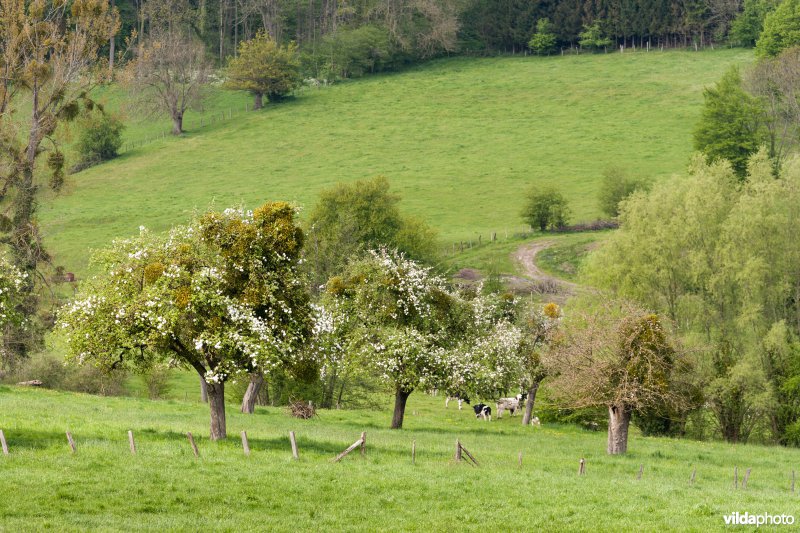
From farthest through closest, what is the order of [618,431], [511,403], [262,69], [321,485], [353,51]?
[353,51] → [262,69] → [511,403] → [618,431] → [321,485]

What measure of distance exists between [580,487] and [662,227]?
127ft

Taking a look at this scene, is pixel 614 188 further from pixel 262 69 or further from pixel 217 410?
pixel 217 410

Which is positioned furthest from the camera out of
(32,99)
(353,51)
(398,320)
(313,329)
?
(353,51)

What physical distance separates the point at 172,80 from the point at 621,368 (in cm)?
11489

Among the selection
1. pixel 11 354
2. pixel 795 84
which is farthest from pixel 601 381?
pixel 795 84

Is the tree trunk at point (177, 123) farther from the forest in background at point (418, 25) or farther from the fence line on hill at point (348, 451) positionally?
the fence line on hill at point (348, 451)

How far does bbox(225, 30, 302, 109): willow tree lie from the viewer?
152 metres

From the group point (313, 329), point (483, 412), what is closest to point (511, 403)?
point (483, 412)

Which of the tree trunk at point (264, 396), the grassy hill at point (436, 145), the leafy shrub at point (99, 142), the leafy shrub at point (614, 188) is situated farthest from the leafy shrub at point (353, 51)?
the tree trunk at point (264, 396)

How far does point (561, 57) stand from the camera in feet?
583

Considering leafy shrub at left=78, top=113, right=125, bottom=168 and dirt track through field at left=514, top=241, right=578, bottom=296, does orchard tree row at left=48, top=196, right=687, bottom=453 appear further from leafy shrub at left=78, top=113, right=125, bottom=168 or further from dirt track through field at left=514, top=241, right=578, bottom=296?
leafy shrub at left=78, top=113, right=125, bottom=168

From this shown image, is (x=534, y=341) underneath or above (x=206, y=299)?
underneath

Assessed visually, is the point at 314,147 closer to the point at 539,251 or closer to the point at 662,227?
the point at 539,251

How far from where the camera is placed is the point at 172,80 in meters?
148
